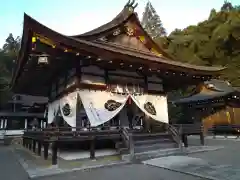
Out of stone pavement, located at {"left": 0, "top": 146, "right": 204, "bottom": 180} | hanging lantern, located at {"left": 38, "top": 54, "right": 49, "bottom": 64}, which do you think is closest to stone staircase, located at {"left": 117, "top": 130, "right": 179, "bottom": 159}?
stone pavement, located at {"left": 0, "top": 146, "right": 204, "bottom": 180}

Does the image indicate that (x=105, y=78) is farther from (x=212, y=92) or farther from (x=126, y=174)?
(x=212, y=92)

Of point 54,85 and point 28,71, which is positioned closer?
point 28,71

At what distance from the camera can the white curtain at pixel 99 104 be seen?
9.55 metres

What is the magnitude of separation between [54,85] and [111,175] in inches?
380

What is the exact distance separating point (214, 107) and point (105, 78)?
53.8 ft

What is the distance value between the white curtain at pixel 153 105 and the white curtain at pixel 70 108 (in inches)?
117

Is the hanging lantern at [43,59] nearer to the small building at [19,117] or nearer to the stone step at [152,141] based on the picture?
the stone step at [152,141]

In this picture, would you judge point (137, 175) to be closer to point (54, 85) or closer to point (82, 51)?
point (82, 51)

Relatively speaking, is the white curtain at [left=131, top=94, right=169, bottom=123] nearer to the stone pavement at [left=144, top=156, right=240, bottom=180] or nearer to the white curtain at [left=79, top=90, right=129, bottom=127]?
the white curtain at [left=79, top=90, right=129, bottom=127]

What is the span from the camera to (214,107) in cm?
2303

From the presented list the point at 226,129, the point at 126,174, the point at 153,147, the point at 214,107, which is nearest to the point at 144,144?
the point at 153,147

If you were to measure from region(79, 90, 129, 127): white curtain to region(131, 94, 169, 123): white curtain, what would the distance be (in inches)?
41.3

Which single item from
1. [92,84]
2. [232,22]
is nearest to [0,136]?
[92,84]

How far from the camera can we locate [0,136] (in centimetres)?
2616
